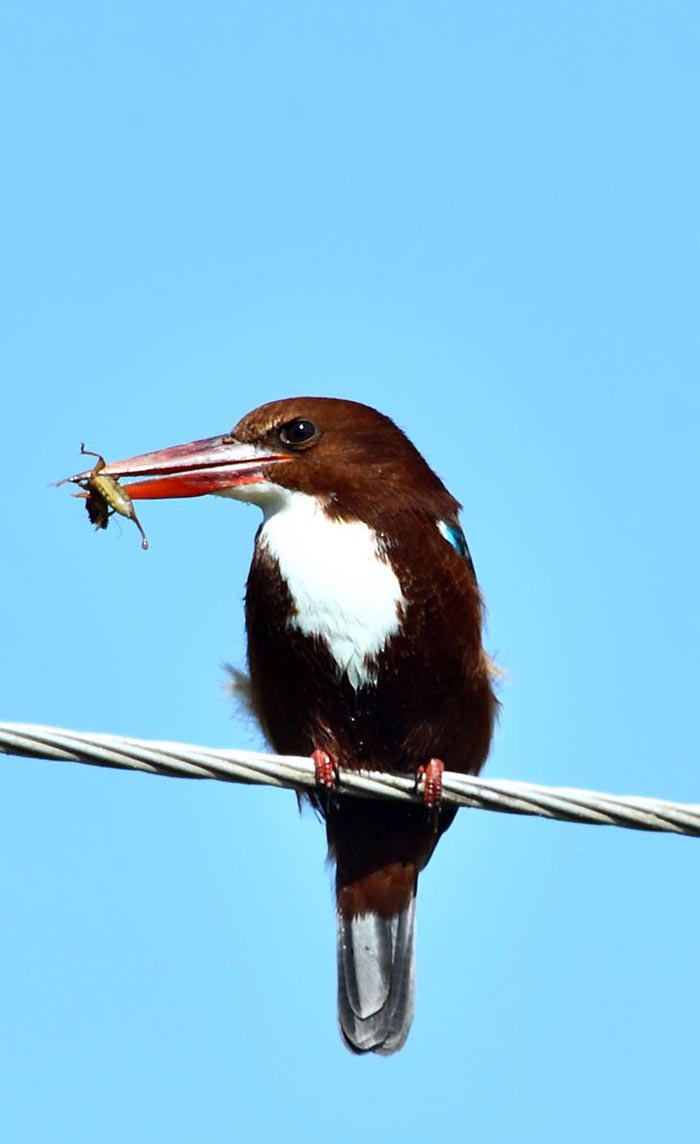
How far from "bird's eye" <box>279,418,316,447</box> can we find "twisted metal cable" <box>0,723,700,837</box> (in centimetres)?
148

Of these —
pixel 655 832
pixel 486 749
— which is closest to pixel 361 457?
pixel 486 749

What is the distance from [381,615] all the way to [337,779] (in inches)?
20.3

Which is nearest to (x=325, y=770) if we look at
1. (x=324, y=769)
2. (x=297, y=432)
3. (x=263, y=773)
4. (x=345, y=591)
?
(x=324, y=769)

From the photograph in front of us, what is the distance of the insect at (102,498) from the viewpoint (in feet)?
16.3

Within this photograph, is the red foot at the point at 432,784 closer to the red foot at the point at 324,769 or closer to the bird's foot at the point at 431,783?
the bird's foot at the point at 431,783

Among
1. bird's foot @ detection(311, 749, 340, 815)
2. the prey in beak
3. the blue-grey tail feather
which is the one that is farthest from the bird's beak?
the blue-grey tail feather

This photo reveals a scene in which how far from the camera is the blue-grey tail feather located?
517 centimetres

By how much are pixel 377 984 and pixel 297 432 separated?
159 cm

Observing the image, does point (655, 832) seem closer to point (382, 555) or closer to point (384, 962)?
point (382, 555)

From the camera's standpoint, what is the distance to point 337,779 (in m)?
4.38

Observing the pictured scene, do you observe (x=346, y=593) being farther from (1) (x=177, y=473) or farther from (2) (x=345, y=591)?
(1) (x=177, y=473)

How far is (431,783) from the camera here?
459 centimetres

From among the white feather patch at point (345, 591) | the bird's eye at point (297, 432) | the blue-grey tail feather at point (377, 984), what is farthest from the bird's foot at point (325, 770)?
the bird's eye at point (297, 432)

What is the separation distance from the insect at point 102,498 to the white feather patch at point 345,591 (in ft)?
1.46
